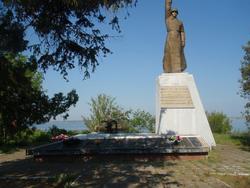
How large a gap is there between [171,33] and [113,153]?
22.9 ft

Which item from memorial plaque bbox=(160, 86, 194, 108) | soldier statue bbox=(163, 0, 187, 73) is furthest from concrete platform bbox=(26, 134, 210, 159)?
soldier statue bbox=(163, 0, 187, 73)

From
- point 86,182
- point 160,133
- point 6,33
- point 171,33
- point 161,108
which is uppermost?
point 171,33

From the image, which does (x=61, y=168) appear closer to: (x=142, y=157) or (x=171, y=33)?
(x=142, y=157)

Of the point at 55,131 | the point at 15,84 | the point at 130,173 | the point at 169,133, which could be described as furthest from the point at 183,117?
the point at 55,131

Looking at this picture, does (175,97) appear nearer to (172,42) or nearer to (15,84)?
(172,42)

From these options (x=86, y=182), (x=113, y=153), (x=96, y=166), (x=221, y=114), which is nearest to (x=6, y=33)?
(x=86, y=182)

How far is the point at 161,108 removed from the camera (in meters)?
13.2

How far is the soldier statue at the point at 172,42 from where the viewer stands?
14930mm

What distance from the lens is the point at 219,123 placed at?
23.5 metres

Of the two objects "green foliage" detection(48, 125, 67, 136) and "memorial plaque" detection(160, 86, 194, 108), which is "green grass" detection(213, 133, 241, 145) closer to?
"memorial plaque" detection(160, 86, 194, 108)

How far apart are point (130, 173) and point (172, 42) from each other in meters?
8.43

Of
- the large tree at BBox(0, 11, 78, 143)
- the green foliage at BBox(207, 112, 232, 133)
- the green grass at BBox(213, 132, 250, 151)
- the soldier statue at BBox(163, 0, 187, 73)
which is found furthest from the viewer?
the green foliage at BBox(207, 112, 232, 133)

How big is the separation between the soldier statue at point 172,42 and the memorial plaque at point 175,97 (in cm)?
132

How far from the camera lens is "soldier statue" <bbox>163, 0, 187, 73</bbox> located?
14.9 meters
